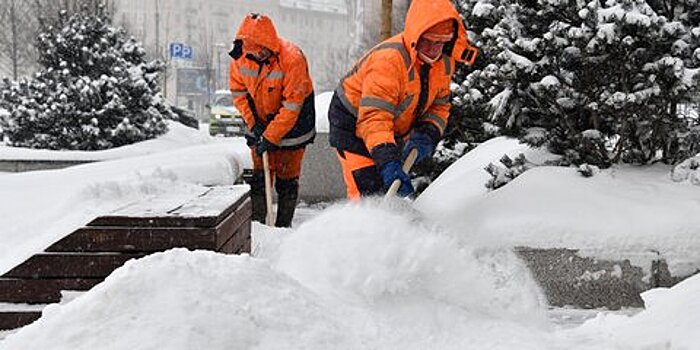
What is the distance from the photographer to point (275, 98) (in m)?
6.59

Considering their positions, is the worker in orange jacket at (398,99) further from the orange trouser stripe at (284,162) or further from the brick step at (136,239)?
the orange trouser stripe at (284,162)

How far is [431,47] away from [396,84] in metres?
0.30

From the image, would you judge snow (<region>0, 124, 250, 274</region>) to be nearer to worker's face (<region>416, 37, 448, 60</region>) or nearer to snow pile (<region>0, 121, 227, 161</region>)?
worker's face (<region>416, 37, 448, 60</region>)

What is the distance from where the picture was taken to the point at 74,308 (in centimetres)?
242

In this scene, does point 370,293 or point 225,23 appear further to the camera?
point 225,23

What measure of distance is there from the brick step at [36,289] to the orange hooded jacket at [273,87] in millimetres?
2876

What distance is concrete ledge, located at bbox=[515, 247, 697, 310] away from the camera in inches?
195

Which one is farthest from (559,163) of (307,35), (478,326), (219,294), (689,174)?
(307,35)

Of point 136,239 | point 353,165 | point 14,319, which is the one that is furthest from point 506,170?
point 14,319

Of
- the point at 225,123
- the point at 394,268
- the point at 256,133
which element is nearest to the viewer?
the point at 394,268

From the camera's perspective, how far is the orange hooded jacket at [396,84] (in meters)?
4.54

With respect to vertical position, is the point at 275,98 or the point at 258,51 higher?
the point at 258,51

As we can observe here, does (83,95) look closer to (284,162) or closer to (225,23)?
(284,162)

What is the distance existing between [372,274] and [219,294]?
0.66 metres
